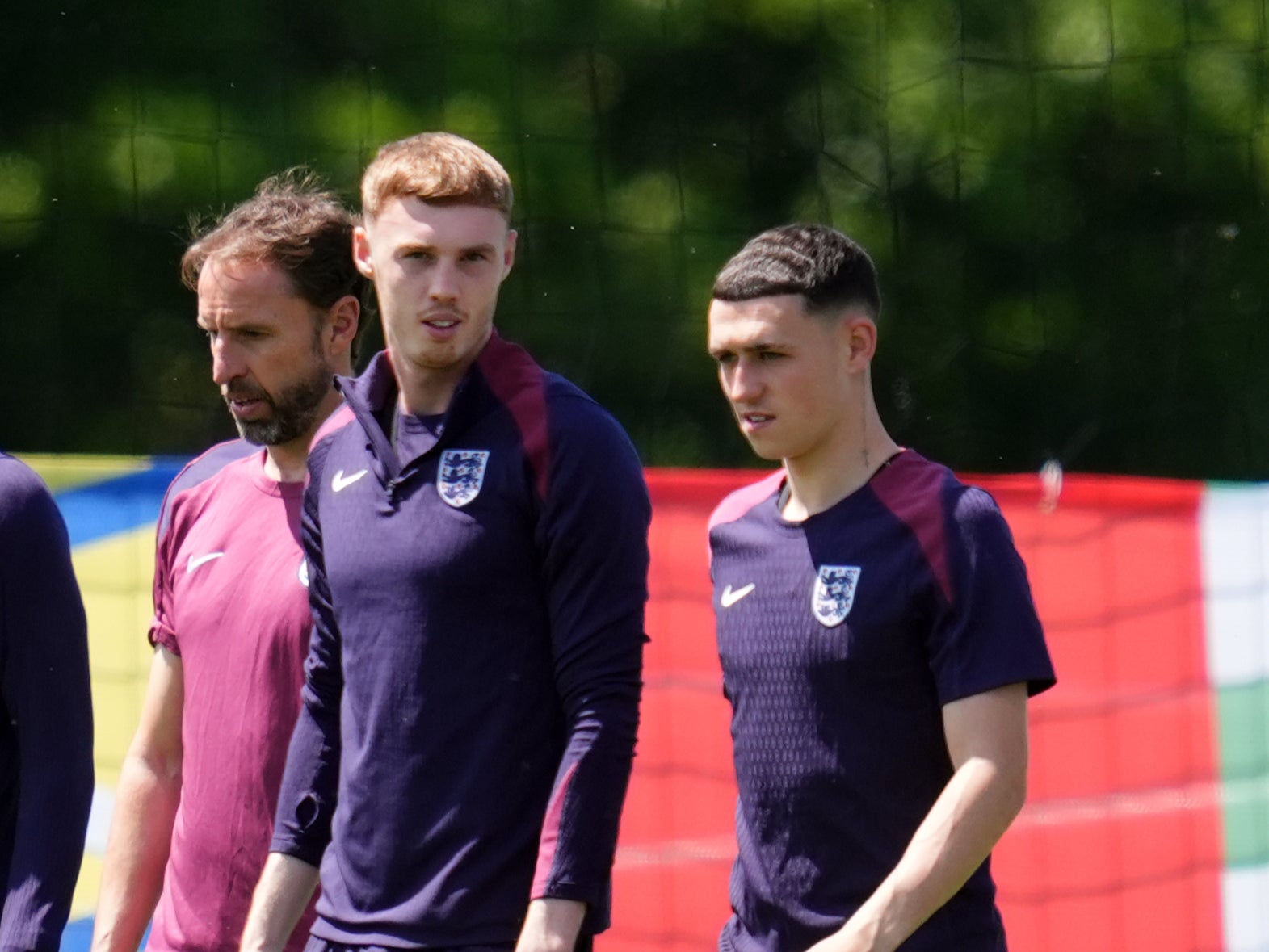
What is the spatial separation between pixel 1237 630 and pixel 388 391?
2.17m

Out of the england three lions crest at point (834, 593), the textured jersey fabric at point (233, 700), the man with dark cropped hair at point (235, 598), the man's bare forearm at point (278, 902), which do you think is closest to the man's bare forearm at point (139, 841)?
the man with dark cropped hair at point (235, 598)

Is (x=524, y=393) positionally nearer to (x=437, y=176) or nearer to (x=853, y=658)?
(x=437, y=176)

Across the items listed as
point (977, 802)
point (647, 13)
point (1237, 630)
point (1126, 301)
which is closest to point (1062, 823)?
point (1237, 630)

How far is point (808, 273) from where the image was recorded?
2746mm

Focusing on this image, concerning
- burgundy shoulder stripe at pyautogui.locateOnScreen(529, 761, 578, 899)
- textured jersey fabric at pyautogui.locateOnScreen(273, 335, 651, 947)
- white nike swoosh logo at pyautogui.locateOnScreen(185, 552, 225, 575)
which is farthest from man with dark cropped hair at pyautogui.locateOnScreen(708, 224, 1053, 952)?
white nike swoosh logo at pyautogui.locateOnScreen(185, 552, 225, 575)

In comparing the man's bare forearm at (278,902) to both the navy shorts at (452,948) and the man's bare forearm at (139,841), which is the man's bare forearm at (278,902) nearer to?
the navy shorts at (452,948)

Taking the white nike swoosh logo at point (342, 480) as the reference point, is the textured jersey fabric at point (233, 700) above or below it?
below

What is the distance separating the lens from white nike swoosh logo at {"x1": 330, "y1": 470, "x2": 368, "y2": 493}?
105 inches

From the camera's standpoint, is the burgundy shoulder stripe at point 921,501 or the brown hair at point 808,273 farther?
the brown hair at point 808,273

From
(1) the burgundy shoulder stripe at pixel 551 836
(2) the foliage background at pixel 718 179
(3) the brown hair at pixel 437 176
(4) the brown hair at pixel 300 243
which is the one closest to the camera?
(1) the burgundy shoulder stripe at pixel 551 836

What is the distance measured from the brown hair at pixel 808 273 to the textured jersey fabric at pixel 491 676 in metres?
0.34

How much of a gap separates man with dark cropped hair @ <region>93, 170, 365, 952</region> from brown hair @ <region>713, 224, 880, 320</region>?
0.75m

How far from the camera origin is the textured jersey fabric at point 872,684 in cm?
253

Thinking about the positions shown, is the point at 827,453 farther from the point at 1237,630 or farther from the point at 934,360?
the point at 934,360
